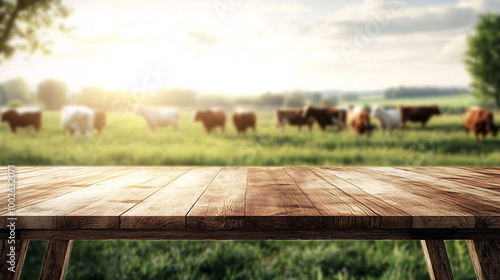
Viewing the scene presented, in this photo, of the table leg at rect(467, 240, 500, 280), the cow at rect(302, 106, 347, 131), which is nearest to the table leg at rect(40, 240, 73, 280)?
the table leg at rect(467, 240, 500, 280)

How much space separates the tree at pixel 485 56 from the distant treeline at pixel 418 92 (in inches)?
11.0

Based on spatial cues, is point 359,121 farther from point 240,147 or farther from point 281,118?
point 240,147

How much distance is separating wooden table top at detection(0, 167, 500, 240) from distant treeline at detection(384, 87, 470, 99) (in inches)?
215

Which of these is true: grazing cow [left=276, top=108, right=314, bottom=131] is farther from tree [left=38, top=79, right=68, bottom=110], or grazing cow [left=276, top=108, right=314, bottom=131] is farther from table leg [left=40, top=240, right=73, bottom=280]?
table leg [left=40, top=240, right=73, bottom=280]

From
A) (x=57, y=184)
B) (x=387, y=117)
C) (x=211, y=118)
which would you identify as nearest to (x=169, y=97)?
(x=211, y=118)

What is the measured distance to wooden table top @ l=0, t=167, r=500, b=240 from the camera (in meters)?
1.02

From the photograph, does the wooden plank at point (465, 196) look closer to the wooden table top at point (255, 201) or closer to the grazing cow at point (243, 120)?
the wooden table top at point (255, 201)

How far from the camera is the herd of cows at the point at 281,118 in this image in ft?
23.0

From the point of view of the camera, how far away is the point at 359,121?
713 centimetres

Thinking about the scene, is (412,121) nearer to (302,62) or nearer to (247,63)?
(302,62)

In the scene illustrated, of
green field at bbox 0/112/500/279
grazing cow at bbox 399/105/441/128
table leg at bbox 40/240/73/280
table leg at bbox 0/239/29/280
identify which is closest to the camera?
table leg at bbox 0/239/29/280

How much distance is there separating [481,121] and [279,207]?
7120 mm

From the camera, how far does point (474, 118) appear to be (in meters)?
7.18

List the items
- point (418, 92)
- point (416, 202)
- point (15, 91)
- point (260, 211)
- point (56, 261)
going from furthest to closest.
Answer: point (15, 91) → point (418, 92) → point (56, 261) → point (416, 202) → point (260, 211)
